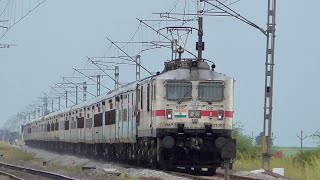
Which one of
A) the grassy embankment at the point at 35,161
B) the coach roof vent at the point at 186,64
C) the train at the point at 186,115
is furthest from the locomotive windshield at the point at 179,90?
the grassy embankment at the point at 35,161

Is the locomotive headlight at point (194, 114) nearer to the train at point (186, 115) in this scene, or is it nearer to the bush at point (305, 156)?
the train at point (186, 115)

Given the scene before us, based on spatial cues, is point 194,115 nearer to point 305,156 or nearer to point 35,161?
point 305,156

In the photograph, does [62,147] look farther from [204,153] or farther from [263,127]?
[204,153]

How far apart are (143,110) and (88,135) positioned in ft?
59.0

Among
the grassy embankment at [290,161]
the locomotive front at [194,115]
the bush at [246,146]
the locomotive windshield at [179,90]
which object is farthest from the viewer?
the bush at [246,146]

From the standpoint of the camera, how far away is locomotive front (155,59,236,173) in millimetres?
25203

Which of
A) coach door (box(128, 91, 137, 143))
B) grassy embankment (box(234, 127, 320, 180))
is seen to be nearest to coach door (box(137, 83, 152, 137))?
coach door (box(128, 91, 137, 143))

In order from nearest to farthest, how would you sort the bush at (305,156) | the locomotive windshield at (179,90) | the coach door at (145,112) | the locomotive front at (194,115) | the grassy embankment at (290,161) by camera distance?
the locomotive front at (194,115) → the locomotive windshield at (179,90) → the grassy embankment at (290,161) → the coach door at (145,112) → the bush at (305,156)

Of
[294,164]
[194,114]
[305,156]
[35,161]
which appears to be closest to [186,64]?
[194,114]

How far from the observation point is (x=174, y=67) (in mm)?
26891

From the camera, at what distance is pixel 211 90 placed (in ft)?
84.0

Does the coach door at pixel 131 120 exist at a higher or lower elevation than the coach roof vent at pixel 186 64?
lower

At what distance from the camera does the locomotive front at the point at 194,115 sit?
82.7ft

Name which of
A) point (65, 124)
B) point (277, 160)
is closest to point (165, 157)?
point (277, 160)
